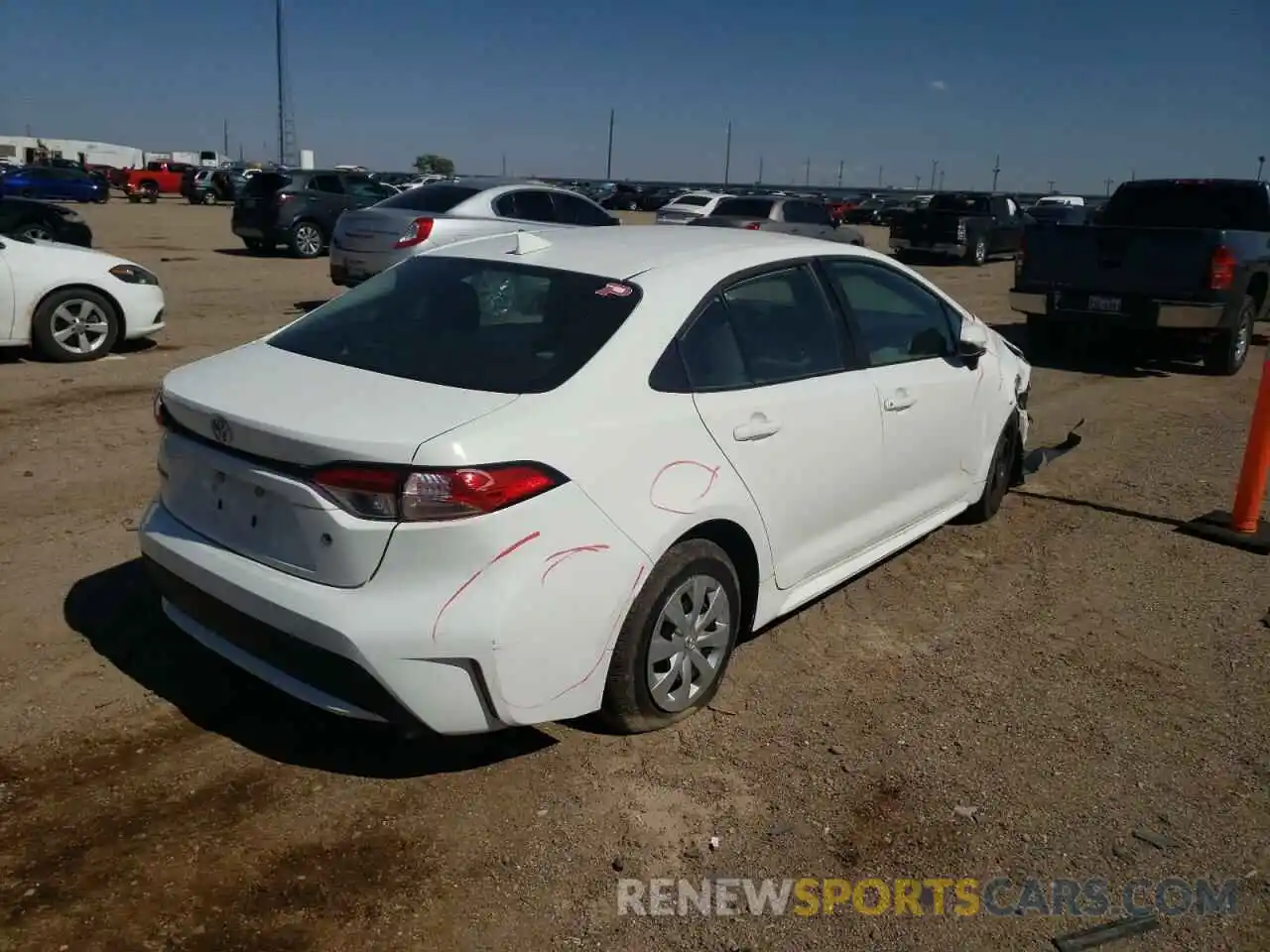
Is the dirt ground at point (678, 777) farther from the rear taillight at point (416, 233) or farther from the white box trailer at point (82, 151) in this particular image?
the white box trailer at point (82, 151)

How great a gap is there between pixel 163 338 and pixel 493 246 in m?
7.65

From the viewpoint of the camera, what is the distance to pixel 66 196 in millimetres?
39188

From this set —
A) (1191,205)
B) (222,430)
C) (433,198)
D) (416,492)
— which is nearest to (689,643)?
(416,492)

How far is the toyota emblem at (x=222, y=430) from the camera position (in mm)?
3104

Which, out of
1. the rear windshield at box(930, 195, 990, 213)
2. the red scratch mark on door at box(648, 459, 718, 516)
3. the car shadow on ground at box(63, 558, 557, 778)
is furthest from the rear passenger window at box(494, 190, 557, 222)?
the rear windshield at box(930, 195, 990, 213)

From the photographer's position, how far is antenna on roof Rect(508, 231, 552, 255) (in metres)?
4.02

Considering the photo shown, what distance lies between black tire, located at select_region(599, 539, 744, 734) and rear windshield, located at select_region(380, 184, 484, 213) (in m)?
9.92

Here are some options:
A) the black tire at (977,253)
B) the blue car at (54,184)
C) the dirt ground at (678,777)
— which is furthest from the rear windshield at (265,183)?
the blue car at (54,184)

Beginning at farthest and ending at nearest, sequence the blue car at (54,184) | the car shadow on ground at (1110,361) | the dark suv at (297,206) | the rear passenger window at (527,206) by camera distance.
→ the blue car at (54,184)
the dark suv at (297,206)
the rear passenger window at (527,206)
the car shadow on ground at (1110,361)

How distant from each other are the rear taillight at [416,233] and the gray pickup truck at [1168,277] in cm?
640

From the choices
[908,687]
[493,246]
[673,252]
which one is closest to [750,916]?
[908,687]

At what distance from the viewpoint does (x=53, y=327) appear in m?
8.93

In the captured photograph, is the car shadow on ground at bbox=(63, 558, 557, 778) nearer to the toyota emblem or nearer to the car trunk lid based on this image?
the car trunk lid

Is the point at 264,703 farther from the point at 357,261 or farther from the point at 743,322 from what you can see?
the point at 357,261
